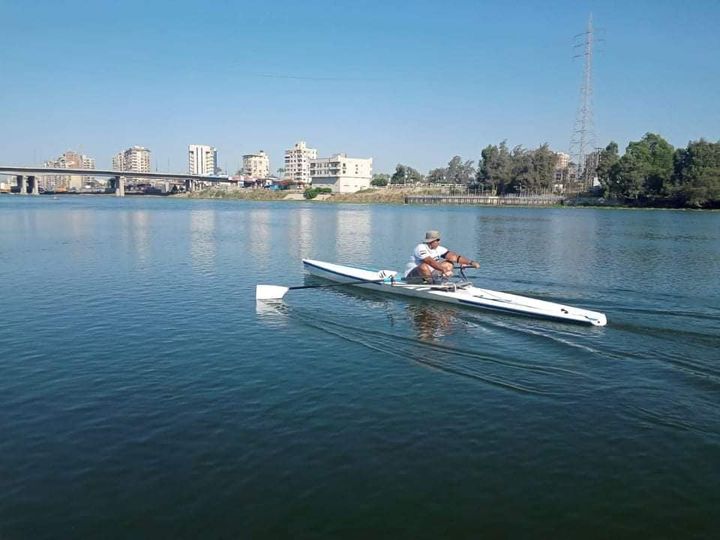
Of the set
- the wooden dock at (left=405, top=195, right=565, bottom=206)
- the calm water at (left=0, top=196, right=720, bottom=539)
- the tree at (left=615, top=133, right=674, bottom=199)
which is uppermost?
the tree at (left=615, top=133, right=674, bottom=199)

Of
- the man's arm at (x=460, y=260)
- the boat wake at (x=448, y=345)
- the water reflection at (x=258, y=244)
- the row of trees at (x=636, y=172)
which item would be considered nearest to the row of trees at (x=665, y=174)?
the row of trees at (x=636, y=172)

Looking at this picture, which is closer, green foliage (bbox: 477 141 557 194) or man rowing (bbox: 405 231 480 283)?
man rowing (bbox: 405 231 480 283)

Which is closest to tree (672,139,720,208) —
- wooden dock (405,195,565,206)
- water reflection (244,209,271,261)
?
wooden dock (405,195,565,206)

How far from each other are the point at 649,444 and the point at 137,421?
878 centimetres

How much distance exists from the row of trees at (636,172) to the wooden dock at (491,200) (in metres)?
7.35

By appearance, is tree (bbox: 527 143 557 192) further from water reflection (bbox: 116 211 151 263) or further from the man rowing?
the man rowing

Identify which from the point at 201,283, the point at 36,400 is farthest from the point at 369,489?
the point at 201,283

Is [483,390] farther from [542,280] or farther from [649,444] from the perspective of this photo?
[542,280]

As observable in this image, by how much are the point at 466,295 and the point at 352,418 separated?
31.2 feet

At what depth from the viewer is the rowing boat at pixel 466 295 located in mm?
16547

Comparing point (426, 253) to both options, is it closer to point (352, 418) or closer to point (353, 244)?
point (352, 418)

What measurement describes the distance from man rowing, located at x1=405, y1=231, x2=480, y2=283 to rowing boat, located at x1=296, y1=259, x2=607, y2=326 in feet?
1.20

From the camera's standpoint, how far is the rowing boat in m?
16.5

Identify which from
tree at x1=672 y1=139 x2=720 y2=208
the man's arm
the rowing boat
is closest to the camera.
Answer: the rowing boat
